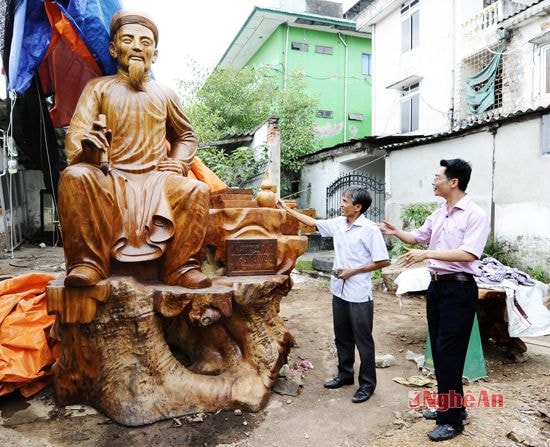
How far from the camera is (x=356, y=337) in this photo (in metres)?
3.33

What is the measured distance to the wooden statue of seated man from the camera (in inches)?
115

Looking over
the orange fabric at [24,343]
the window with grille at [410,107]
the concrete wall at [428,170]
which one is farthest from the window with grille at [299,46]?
the orange fabric at [24,343]

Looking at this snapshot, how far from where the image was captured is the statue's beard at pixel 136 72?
349cm

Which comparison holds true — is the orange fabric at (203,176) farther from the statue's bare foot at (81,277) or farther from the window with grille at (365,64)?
the window with grille at (365,64)

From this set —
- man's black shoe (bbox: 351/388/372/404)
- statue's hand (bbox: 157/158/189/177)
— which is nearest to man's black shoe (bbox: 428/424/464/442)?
man's black shoe (bbox: 351/388/372/404)

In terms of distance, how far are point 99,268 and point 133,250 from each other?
268mm

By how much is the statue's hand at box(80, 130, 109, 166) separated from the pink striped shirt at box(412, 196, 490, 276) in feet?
7.69

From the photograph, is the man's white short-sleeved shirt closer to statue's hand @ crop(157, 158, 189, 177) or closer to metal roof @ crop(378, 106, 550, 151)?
statue's hand @ crop(157, 158, 189, 177)

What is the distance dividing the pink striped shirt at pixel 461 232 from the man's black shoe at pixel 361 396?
44.6 inches

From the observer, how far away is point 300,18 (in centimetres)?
1612

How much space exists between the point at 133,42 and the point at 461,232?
2.84m

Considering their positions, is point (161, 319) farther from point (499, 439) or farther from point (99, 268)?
point (499, 439)

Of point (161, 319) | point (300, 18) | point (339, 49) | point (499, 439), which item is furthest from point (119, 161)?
point (339, 49)

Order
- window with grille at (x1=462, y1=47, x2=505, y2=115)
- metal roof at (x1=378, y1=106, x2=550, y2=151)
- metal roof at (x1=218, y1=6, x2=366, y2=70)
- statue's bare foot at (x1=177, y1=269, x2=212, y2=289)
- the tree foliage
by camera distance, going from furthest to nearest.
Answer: metal roof at (x1=218, y1=6, x2=366, y2=70)
the tree foliage
window with grille at (x1=462, y1=47, x2=505, y2=115)
metal roof at (x1=378, y1=106, x2=550, y2=151)
statue's bare foot at (x1=177, y1=269, x2=212, y2=289)
